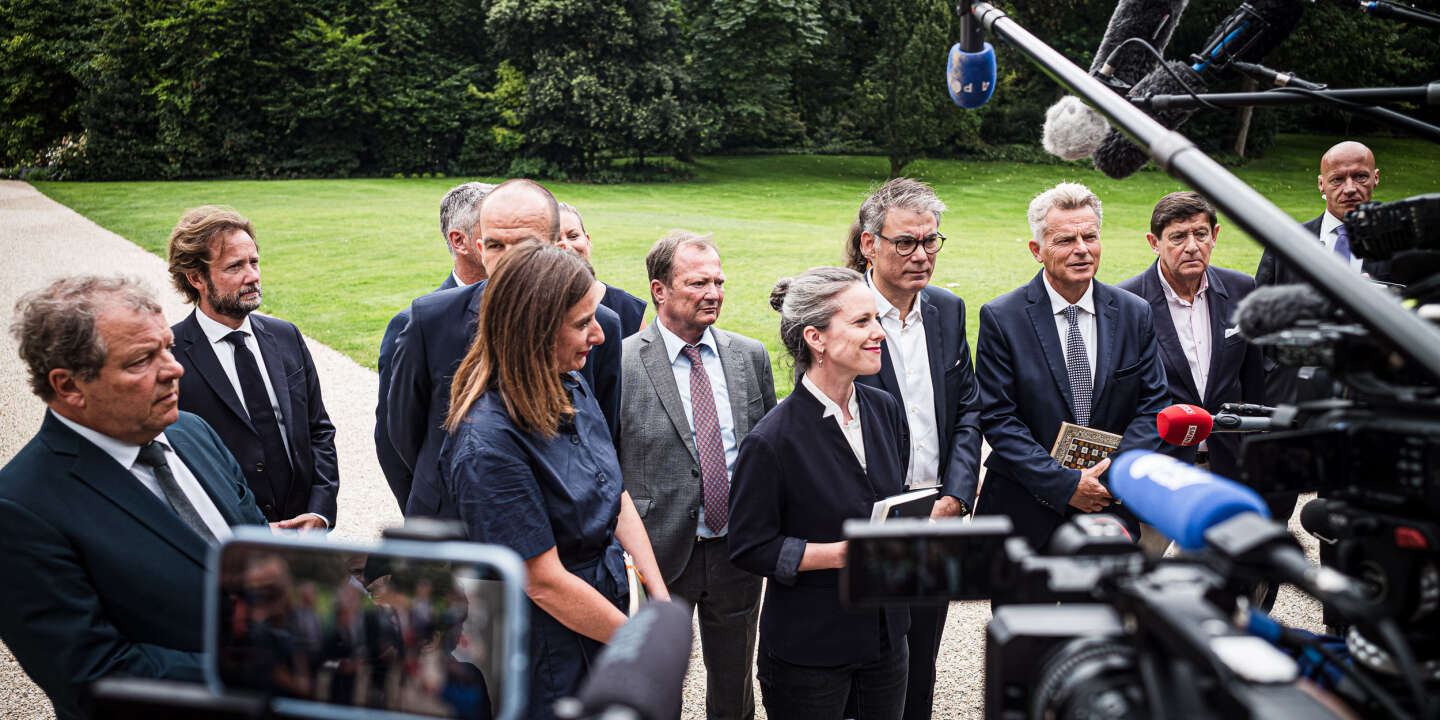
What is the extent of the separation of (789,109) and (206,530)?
45713mm

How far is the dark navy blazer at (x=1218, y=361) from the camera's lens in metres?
5.10

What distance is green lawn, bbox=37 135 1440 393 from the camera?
1578cm

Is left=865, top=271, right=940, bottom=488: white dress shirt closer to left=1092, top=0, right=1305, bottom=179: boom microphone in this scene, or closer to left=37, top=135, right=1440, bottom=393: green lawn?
left=1092, top=0, right=1305, bottom=179: boom microphone

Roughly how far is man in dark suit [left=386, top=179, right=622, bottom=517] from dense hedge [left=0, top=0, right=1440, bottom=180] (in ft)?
110

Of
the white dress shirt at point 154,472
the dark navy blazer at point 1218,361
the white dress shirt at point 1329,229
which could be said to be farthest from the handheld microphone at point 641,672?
the white dress shirt at point 1329,229

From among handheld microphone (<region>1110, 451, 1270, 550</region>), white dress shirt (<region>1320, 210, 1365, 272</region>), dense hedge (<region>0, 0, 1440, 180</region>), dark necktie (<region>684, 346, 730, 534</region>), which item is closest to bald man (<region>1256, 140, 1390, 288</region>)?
white dress shirt (<region>1320, 210, 1365, 272</region>)

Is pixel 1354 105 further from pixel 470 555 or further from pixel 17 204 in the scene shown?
pixel 17 204

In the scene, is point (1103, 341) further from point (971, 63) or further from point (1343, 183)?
point (1343, 183)

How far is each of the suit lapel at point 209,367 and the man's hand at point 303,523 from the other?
479 mm

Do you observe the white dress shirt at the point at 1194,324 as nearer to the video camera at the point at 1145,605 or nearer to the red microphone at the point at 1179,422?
the red microphone at the point at 1179,422

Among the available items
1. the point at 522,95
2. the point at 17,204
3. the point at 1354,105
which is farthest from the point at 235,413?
the point at 522,95

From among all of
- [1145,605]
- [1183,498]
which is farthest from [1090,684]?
[1183,498]

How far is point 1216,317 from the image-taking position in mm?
5219

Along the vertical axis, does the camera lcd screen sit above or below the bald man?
below
